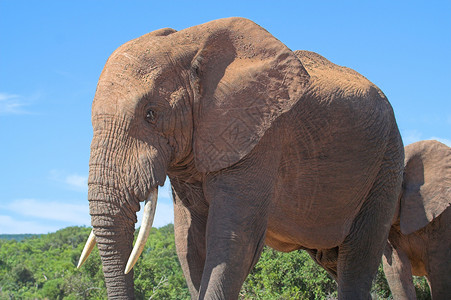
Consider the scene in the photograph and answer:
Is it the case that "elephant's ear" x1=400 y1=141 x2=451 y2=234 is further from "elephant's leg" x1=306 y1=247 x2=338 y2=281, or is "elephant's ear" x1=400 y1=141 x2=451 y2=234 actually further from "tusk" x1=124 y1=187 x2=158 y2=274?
"tusk" x1=124 y1=187 x2=158 y2=274

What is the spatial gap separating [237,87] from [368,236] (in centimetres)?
187

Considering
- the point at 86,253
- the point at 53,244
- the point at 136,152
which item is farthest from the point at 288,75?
the point at 53,244

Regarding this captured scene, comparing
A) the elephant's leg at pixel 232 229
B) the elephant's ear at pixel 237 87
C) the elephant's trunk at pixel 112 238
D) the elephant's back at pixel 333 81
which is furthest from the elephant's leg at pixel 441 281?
the elephant's trunk at pixel 112 238

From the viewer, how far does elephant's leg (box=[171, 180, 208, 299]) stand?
15.2 feet

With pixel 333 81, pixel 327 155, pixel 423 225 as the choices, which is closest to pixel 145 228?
pixel 327 155

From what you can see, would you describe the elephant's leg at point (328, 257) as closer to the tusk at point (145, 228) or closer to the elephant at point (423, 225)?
the elephant at point (423, 225)

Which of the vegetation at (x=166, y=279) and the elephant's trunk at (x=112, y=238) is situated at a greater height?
the vegetation at (x=166, y=279)

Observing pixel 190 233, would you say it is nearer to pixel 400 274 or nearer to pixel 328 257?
pixel 328 257

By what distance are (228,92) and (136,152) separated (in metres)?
0.69

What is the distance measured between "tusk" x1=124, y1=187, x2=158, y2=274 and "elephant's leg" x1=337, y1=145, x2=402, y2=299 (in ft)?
6.62

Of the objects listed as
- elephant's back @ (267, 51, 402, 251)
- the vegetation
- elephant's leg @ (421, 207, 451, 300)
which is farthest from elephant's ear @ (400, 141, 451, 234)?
the vegetation

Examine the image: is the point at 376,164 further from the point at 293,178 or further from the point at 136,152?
the point at 136,152

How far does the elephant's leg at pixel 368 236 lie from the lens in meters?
5.27

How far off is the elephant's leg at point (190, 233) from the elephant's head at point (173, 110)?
30 centimetres
